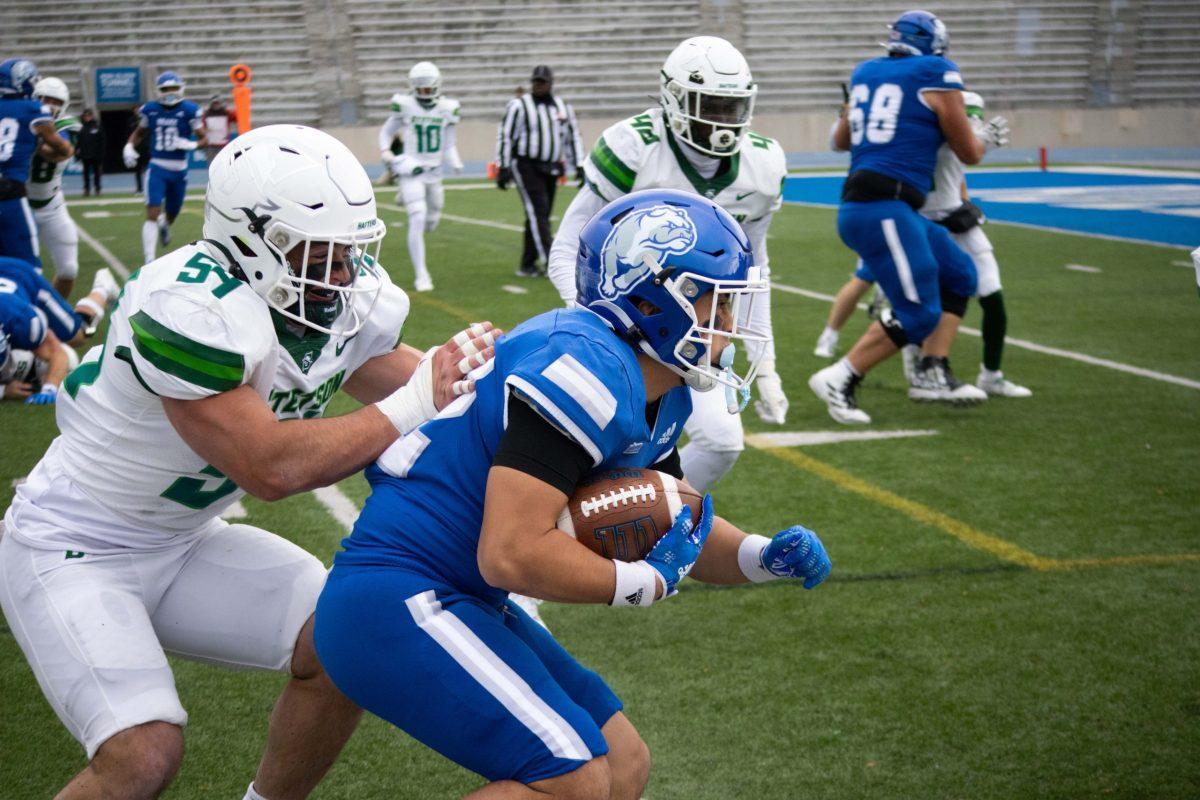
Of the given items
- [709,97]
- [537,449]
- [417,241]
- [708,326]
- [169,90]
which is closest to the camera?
[537,449]

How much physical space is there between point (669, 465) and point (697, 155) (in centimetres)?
227

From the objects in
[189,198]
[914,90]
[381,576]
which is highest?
[914,90]

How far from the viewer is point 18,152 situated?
29.7 ft

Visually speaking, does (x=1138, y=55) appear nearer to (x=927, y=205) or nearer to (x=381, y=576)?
(x=927, y=205)

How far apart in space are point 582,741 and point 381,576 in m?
0.44

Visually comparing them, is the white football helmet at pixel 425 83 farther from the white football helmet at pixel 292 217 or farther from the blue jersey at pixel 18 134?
the white football helmet at pixel 292 217

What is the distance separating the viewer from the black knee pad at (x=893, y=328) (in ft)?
21.9

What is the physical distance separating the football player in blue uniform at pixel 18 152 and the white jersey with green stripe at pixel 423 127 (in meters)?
3.71

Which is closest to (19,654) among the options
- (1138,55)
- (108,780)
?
(108,780)

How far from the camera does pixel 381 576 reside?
7.27 ft

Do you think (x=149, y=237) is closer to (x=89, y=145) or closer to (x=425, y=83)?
(x=425, y=83)

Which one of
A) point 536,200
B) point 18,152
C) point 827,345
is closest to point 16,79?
point 18,152

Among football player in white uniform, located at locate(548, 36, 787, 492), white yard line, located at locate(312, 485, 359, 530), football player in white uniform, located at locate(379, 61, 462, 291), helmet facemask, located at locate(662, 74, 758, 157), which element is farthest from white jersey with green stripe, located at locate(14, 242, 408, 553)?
football player in white uniform, located at locate(379, 61, 462, 291)

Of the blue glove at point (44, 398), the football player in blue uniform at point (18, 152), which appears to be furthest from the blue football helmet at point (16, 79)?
the blue glove at point (44, 398)
